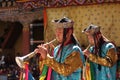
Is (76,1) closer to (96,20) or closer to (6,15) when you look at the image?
(96,20)

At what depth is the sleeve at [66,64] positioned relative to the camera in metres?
3.93

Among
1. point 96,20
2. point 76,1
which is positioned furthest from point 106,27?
point 76,1

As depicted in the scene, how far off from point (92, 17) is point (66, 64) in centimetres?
453

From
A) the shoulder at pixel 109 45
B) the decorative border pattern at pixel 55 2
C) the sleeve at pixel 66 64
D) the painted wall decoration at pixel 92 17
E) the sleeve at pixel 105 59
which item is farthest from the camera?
the decorative border pattern at pixel 55 2

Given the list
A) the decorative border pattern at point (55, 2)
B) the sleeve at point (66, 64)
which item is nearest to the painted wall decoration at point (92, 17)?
the decorative border pattern at point (55, 2)

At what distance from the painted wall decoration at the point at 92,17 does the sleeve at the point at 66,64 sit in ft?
12.6

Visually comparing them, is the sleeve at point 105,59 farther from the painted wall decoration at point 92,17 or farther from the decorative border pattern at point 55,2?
the decorative border pattern at point 55,2

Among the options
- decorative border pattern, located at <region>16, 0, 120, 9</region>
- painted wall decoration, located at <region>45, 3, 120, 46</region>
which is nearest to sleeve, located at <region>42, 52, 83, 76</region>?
painted wall decoration, located at <region>45, 3, 120, 46</region>

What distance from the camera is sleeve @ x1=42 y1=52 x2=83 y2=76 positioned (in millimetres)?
3932

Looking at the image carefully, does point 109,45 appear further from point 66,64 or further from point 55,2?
point 55,2

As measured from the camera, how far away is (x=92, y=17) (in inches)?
331

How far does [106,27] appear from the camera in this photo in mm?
8047

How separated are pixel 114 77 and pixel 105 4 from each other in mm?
2662

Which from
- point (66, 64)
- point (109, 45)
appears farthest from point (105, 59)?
point (66, 64)
